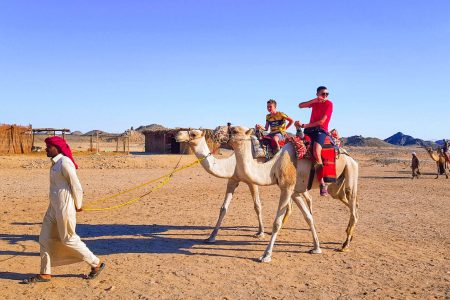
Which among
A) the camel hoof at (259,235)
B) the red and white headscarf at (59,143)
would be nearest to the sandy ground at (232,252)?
the camel hoof at (259,235)

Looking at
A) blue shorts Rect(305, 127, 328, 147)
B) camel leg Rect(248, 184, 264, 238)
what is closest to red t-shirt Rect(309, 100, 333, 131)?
blue shorts Rect(305, 127, 328, 147)

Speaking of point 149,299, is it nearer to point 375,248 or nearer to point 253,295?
point 253,295

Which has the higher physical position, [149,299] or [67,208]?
[67,208]

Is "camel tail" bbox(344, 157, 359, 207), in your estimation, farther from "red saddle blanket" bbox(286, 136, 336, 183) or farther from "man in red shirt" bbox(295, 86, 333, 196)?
"man in red shirt" bbox(295, 86, 333, 196)

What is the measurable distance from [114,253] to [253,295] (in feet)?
10.5

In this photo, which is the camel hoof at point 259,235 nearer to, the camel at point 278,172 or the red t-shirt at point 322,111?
the camel at point 278,172

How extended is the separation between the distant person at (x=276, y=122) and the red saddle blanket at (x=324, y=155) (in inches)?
41.8

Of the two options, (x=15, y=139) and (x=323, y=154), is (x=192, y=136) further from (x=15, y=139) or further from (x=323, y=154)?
(x=15, y=139)

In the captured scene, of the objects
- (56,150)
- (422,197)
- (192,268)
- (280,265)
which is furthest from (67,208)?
(422,197)

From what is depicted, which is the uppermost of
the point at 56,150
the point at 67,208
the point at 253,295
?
the point at 56,150

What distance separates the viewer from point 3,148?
104 feet

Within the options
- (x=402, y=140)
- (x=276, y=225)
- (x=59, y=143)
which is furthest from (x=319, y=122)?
(x=402, y=140)

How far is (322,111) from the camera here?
7.80 meters

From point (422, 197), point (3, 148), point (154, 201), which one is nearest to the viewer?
point (154, 201)
